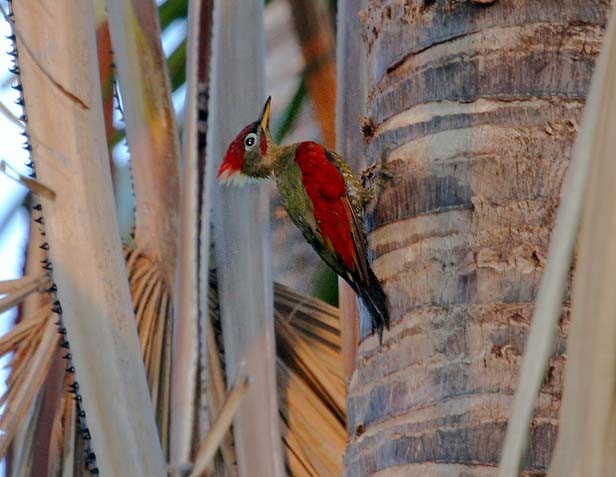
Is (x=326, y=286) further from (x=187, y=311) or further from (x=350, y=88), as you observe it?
(x=187, y=311)

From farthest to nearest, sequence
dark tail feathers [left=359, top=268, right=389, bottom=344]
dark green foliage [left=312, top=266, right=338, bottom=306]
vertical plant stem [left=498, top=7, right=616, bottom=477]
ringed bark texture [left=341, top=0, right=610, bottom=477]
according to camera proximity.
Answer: dark green foliage [left=312, top=266, right=338, bottom=306] < dark tail feathers [left=359, top=268, right=389, bottom=344] < ringed bark texture [left=341, top=0, right=610, bottom=477] < vertical plant stem [left=498, top=7, right=616, bottom=477]

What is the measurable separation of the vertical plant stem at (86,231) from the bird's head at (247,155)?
37.0 inches

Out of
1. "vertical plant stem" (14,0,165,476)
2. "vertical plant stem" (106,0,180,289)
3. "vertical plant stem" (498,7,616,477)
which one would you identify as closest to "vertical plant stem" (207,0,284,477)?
"vertical plant stem" (106,0,180,289)

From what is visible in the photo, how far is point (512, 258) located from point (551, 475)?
0.92 m

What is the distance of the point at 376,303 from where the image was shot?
2.36 metres

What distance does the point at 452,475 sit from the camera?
1.95 metres

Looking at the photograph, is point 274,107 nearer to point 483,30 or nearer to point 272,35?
point 272,35

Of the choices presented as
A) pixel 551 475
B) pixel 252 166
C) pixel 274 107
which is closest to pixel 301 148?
pixel 252 166

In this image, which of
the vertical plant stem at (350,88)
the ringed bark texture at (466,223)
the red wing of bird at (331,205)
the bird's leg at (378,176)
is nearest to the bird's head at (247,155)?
the red wing of bird at (331,205)

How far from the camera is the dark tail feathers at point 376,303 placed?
2330 millimetres

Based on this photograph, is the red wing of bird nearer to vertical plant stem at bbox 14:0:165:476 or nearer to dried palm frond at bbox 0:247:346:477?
dried palm frond at bbox 0:247:346:477

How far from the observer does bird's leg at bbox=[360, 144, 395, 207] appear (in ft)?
8.14

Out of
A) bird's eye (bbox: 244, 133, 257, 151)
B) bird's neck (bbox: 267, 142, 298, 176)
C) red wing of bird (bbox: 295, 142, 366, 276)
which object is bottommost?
red wing of bird (bbox: 295, 142, 366, 276)

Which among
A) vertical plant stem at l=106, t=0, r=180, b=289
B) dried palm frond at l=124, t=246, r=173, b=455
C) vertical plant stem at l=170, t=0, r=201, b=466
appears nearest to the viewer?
vertical plant stem at l=170, t=0, r=201, b=466
